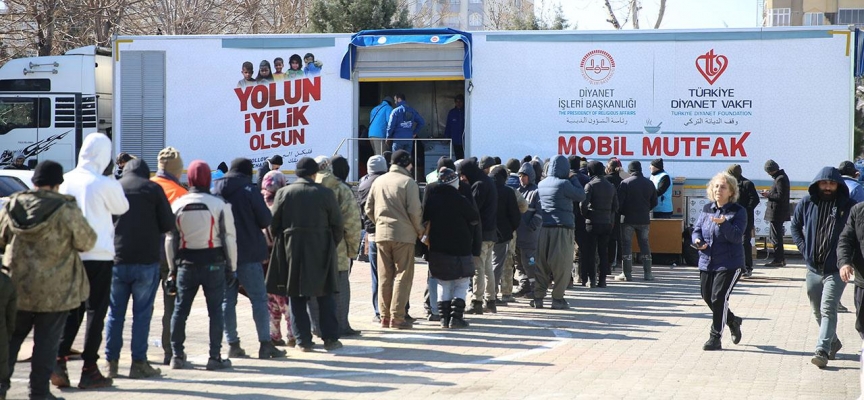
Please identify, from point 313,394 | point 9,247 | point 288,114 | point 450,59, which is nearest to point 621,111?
point 450,59

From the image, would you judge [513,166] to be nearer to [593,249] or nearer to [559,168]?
[593,249]

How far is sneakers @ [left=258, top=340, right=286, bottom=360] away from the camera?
30.0 ft

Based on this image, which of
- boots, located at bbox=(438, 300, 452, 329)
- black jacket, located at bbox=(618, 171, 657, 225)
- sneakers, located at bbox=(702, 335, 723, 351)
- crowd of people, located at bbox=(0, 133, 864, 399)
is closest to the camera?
crowd of people, located at bbox=(0, 133, 864, 399)

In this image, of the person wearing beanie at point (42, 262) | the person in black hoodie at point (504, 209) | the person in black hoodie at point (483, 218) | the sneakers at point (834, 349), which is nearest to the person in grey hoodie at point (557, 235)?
the person in black hoodie at point (504, 209)

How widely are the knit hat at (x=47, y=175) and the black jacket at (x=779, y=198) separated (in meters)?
12.8

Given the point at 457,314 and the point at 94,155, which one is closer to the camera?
the point at 94,155

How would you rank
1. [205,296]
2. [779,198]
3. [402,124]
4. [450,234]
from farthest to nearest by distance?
[402,124]
[779,198]
[450,234]
[205,296]

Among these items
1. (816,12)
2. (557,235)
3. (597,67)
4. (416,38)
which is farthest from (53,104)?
(816,12)

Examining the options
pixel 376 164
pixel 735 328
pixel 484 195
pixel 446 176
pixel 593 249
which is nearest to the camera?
pixel 735 328

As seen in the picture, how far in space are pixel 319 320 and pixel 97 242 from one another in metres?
2.56

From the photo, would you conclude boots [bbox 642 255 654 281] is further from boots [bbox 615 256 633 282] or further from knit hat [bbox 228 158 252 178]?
knit hat [bbox 228 158 252 178]

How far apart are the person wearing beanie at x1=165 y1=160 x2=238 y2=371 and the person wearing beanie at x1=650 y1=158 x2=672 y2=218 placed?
10.1 metres

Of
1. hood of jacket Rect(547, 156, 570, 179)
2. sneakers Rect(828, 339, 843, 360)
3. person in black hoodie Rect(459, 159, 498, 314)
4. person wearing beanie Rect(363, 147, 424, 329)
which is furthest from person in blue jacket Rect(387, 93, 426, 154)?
sneakers Rect(828, 339, 843, 360)

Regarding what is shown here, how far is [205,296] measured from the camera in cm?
850
